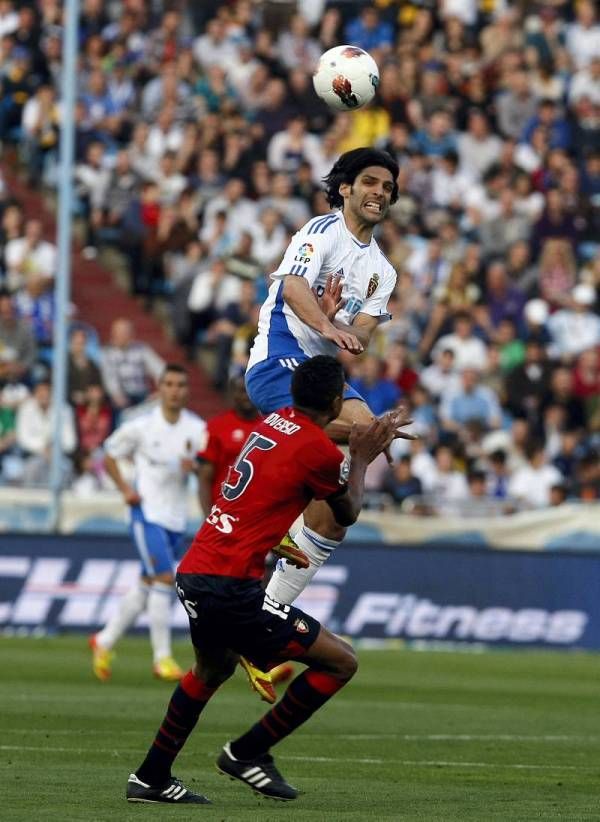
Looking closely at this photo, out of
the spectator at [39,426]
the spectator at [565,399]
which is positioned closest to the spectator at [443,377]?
the spectator at [565,399]

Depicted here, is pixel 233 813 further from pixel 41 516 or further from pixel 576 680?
pixel 41 516

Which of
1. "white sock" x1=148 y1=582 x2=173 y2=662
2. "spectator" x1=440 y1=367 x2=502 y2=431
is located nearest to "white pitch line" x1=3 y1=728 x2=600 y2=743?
"white sock" x1=148 y1=582 x2=173 y2=662

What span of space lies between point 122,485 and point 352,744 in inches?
219

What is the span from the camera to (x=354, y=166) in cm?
→ 1087

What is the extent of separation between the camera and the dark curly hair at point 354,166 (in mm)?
10820

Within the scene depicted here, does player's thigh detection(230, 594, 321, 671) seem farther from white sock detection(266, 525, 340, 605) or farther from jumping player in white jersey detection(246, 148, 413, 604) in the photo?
white sock detection(266, 525, 340, 605)

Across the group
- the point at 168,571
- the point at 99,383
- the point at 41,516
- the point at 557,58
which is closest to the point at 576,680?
the point at 168,571

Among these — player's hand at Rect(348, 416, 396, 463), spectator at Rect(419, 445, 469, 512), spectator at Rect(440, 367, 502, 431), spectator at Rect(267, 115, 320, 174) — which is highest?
player's hand at Rect(348, 416, 396, 463)

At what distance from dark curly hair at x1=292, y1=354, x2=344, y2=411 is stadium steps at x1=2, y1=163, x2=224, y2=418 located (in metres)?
16.9

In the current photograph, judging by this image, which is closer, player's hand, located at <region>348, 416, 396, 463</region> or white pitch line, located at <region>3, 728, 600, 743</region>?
player's hand, located at <region>348, 416, 396, 463</region>

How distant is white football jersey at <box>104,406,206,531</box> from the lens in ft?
57.3

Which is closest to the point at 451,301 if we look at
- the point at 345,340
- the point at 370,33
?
the point at 370,33

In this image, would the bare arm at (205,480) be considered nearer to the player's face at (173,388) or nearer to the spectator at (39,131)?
the player's face at (173,388)

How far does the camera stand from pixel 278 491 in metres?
9.16
